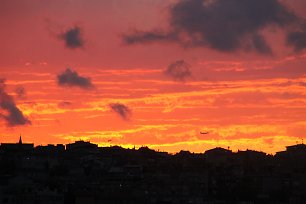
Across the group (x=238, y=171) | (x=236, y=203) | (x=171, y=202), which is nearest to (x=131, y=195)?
(x=171, y=202)

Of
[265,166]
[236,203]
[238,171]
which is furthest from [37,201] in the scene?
[265,166]

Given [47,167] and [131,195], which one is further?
[47,167]

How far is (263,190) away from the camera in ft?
391

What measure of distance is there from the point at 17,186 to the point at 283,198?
31482 millimetres

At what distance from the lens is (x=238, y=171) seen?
131m

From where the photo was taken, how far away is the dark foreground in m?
97.6

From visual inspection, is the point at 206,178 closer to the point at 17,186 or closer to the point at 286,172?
the point at 286,172

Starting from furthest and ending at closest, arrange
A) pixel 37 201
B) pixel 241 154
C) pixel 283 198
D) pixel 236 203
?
1. pixel 241 154
2. pixel 283 198
3. pixel 236 203
4. pixel 37 201

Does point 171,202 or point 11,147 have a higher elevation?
point 11,147

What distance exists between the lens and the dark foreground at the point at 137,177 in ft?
320

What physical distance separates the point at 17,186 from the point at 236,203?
22.7 m

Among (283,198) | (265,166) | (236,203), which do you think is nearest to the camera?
(236,203)

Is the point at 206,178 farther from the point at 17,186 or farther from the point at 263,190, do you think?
the point at 17,186

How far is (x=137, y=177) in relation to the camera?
385 ft
